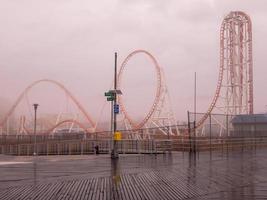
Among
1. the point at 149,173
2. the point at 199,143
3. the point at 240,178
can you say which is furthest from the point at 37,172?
the point at 199,143

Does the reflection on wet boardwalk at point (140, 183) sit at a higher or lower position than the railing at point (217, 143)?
lower

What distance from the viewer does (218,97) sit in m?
60.6

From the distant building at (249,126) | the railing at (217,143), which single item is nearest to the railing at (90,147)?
the railing at (217,143)

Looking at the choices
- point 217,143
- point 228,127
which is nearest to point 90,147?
point 217,143

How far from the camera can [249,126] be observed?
35750mm

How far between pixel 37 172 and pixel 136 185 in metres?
4.84

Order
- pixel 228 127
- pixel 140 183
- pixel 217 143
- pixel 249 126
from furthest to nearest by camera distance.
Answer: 1. pixel 249 126
2. pixel 228 127
3. pixel 217 143
4. pixel 140 183

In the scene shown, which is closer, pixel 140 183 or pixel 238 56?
pixel 140 183

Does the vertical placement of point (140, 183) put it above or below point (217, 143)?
below

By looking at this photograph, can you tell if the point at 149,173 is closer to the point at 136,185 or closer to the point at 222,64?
the point at 136,185

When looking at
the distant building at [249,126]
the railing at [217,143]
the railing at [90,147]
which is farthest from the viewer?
the distant building at [249,126]

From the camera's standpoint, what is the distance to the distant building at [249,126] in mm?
31350

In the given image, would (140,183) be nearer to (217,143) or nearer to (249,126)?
(217,143)

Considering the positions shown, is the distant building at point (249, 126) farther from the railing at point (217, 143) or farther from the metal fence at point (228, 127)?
the railing at point (217, 143)
